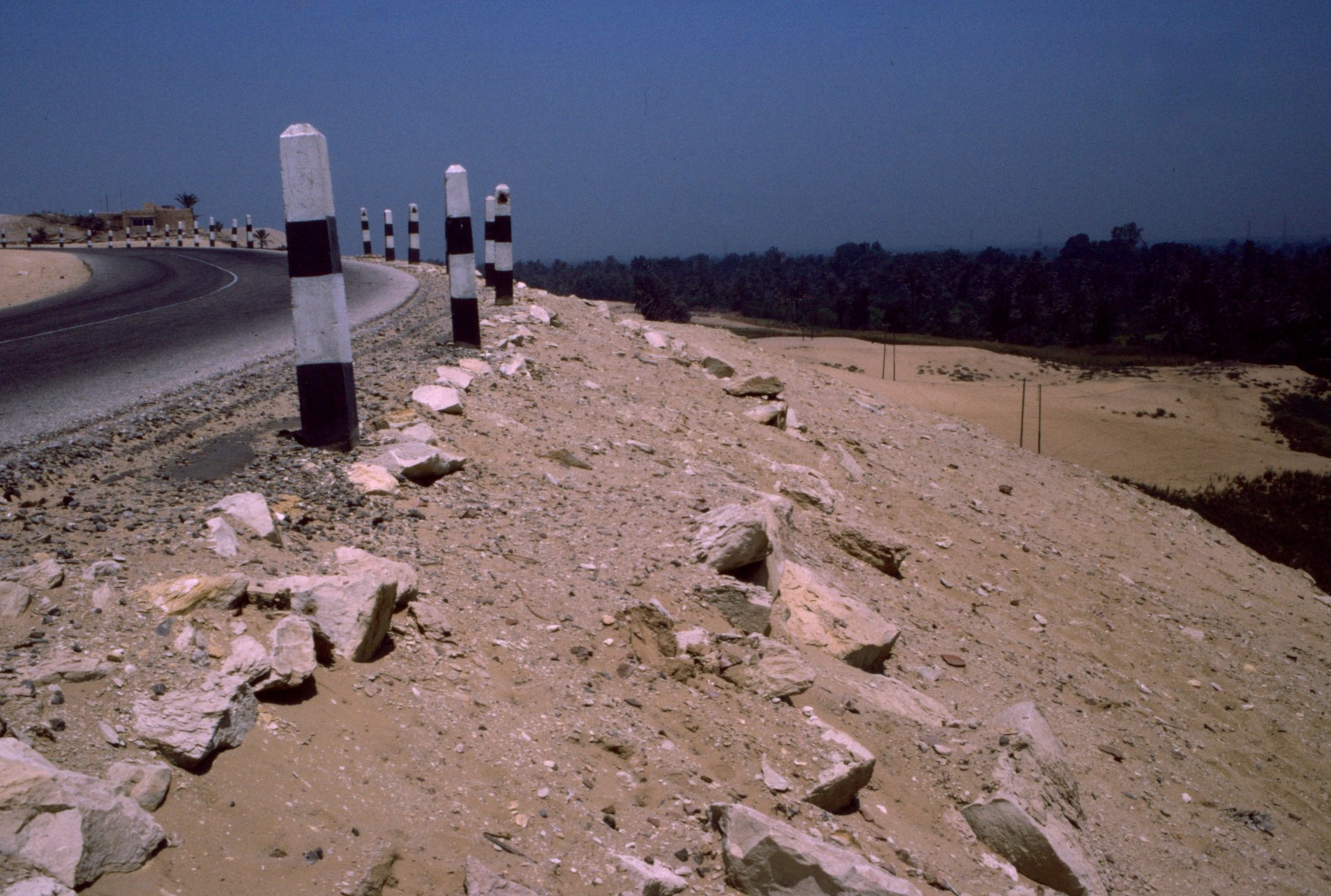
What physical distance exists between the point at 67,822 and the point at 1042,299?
250 feet

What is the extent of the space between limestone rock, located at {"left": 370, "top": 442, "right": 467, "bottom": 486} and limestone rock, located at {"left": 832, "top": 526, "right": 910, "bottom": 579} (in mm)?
2455

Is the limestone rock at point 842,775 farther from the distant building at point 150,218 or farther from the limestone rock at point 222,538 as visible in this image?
the distant building at point 150,218

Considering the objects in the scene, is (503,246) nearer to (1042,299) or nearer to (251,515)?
(251,515)

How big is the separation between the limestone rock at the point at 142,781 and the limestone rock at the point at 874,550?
4.03 m

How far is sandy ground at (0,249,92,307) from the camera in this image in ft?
49.4

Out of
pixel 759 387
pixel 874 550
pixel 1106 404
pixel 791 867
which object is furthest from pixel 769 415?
pixel 1106 404

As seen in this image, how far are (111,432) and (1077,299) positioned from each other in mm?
69552

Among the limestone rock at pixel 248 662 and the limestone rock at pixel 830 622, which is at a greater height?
the limestone rock at pixel 248 662

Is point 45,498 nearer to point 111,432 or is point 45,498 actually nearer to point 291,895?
point 111,432

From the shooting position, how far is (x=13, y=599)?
2.33m

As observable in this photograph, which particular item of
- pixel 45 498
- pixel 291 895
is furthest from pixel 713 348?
pixel 291 895

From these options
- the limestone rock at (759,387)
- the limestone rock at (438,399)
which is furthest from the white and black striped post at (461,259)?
the limestone rock at (759,387)

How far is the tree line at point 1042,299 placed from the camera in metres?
50.5

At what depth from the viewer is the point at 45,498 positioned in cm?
325
